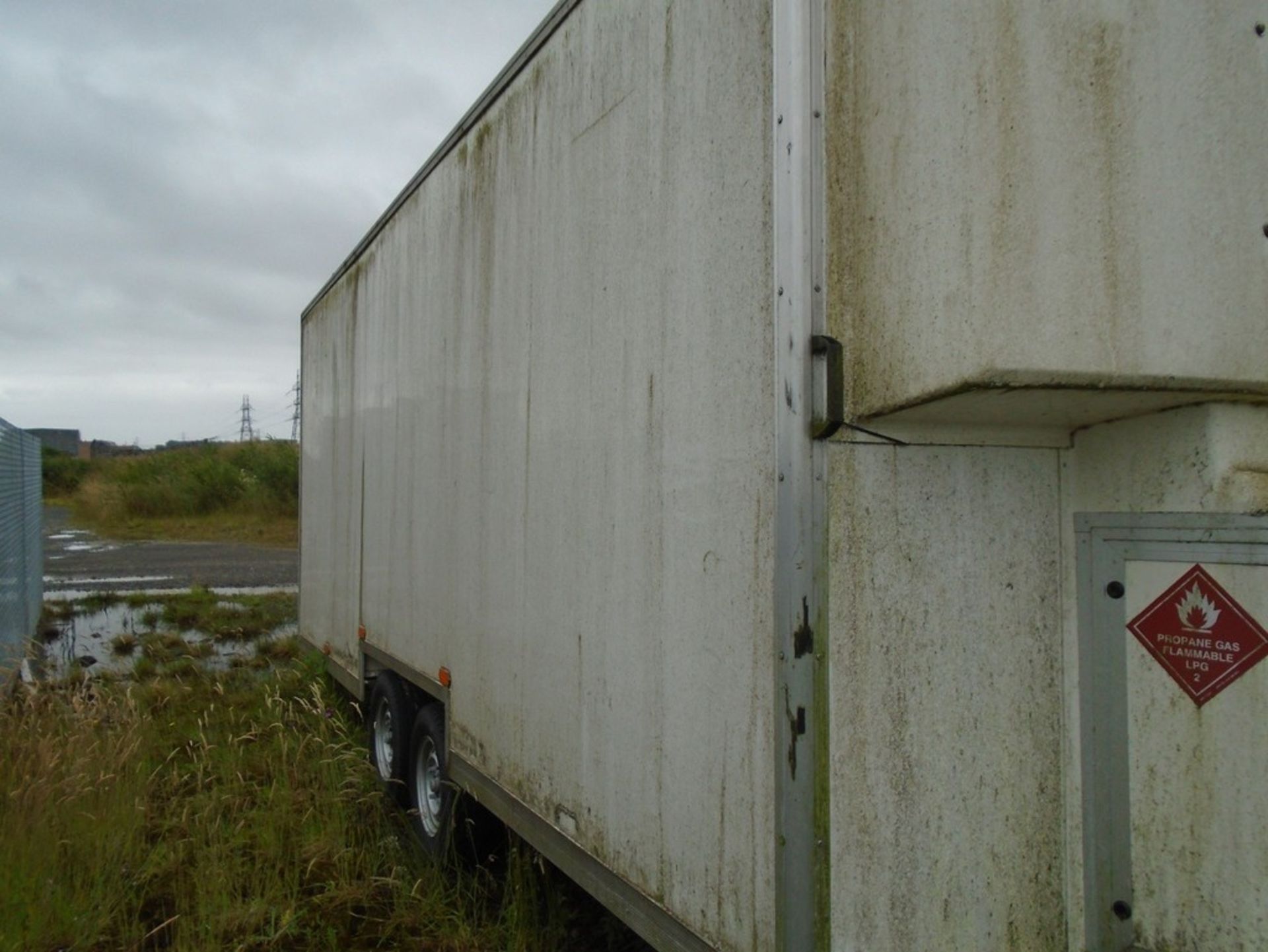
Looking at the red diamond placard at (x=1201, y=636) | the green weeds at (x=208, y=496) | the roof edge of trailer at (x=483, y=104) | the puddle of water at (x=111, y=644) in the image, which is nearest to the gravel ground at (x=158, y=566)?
the green weeds at (x=208, y=496)

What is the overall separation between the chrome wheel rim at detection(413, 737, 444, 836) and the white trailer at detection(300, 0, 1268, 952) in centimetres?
230

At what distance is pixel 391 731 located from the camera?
5.32m

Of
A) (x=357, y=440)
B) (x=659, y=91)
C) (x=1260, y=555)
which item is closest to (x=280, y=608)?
(x=357, y=440)

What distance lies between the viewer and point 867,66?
2.07 metres

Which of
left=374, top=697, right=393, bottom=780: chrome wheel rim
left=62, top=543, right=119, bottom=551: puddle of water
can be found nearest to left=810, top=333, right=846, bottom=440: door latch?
left=374, top=697, right=393, bottom=780: chrome wheel rim

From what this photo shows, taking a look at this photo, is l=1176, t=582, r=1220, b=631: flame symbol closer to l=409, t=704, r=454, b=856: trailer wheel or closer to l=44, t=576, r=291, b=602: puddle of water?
l=409, t=704, r=454, b=856: trailer wheel

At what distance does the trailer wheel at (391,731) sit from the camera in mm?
5191

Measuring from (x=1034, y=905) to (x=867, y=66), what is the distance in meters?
1.93

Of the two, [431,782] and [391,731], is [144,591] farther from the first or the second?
[431,782]

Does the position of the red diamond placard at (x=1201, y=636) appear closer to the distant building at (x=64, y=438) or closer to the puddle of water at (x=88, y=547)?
the puddle of water at (x=88, y=547)

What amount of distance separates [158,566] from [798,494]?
19192 millimetres

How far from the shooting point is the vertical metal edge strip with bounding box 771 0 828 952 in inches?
78.5

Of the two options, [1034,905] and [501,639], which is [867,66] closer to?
[1034,905]

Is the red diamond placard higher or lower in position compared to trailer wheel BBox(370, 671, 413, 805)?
higher
